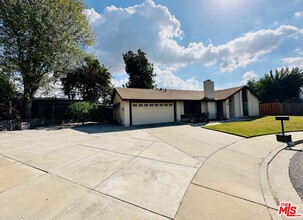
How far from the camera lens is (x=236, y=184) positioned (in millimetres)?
3809

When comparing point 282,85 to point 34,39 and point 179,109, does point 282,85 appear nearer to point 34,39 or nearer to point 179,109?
point 179,109

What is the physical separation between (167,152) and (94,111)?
14042 mm

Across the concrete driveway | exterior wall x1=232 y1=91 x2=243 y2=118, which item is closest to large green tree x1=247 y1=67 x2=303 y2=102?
exterior wall x1=232 y1=91 x2=243 y2=118

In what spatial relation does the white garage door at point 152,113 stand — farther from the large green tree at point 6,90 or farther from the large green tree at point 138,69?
the large green tree at point 138,69

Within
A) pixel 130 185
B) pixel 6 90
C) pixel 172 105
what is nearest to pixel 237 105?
pixel 172 105

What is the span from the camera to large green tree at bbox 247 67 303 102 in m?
31.0

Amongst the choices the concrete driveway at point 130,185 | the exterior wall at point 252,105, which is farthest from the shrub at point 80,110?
the exterior wall at point 252,105

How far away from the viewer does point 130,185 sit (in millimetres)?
3531

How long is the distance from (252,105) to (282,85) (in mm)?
16895

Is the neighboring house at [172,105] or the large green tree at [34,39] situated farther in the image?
the neighboring house at [172,105]

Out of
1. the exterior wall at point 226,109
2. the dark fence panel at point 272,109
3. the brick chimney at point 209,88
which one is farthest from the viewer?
the dark fence panel at point 272,109

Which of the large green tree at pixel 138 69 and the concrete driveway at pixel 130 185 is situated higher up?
the large green tree at pixel 138 69

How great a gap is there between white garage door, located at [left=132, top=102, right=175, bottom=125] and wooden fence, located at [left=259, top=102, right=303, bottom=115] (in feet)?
51.8

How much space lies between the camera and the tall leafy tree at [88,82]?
75.5ft
